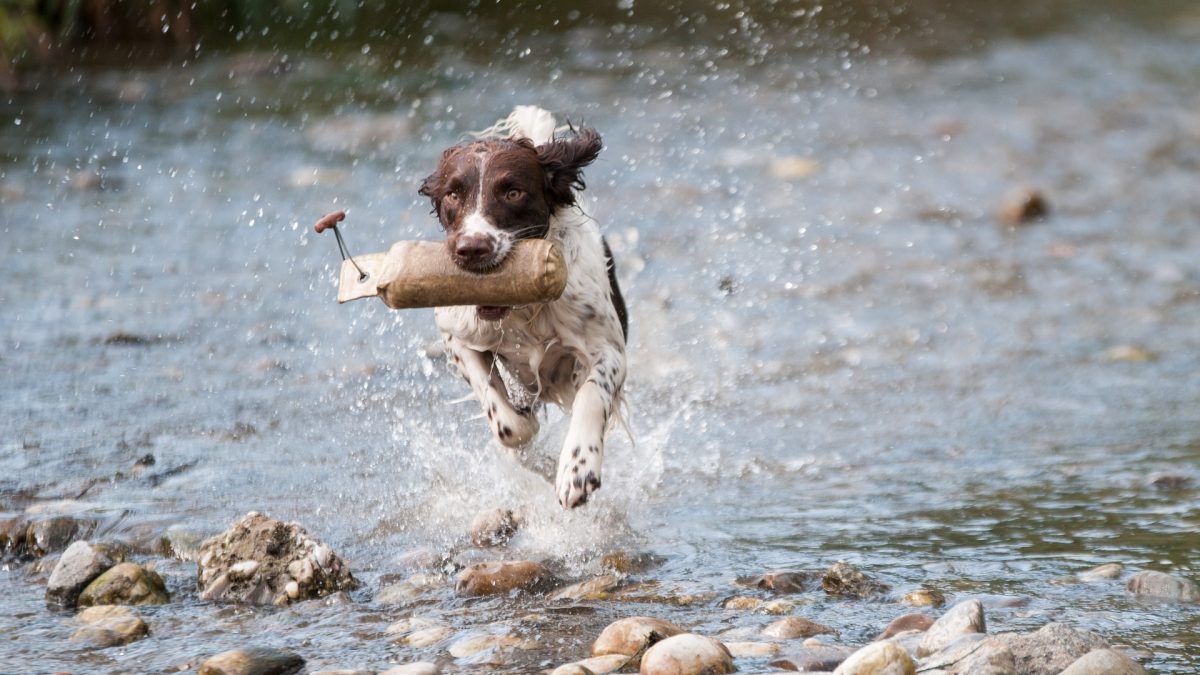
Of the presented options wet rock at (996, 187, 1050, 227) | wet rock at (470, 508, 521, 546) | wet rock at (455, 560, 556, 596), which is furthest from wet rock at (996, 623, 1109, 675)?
wet rock at (996, 187, 1050, 227)

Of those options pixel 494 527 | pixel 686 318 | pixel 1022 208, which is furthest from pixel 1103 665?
pixel 1022 208

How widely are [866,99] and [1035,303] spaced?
394 cm

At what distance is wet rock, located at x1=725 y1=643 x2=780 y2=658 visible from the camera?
317cm

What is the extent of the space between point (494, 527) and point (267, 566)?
787 mm

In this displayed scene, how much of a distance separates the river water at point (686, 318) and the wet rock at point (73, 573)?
8cm

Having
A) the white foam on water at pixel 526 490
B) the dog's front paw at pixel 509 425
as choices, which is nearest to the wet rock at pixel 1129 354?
the white foam on water at pixel 526 490

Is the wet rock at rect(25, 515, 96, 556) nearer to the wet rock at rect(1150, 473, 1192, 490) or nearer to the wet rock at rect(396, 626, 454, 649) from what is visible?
the wet rock at rect(396, 626, 454, 649)

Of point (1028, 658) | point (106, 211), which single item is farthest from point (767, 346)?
point (106, 211)

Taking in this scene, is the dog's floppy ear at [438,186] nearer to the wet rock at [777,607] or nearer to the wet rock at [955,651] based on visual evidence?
the wet rock at [777,607]

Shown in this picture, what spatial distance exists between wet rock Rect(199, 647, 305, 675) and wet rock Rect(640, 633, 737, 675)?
0.77 meters

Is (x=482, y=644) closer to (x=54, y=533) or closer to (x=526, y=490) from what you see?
(x=526, y=490)

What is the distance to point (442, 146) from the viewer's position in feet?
31.5

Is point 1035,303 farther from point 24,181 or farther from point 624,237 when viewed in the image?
point 24,181

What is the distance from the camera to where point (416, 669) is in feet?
10.1
